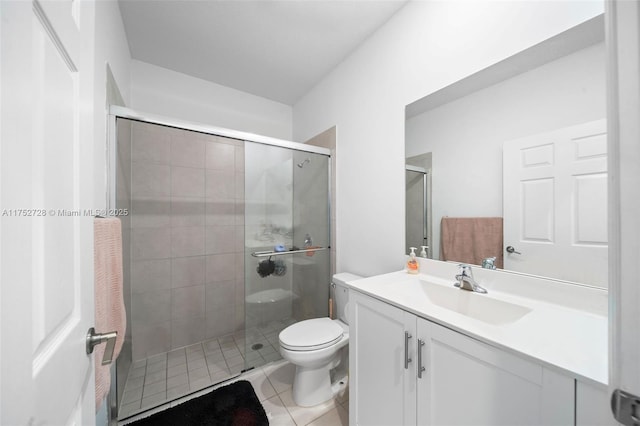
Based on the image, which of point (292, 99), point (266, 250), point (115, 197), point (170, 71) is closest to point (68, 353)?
point (115, 197)

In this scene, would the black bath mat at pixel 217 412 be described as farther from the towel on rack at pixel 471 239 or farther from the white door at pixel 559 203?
the white door at pixel 559 203

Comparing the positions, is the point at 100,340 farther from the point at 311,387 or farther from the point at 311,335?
the point at 311,387

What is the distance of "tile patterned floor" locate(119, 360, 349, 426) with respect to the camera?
4.49 ft

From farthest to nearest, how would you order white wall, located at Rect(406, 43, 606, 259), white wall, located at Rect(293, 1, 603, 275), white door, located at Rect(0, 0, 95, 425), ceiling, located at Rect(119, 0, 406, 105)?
ceiling, located at Rect(119, 0, 406, 105) < white wall, located at Rect(293, 1, 603, 275) < white wall, located at Rect(406, 43, 606, 259) < white door, located at Rect(0, 0, 95, 425)

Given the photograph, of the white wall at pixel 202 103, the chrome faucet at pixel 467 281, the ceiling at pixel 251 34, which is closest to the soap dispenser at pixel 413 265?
the chrome faucet at pixel 467 281

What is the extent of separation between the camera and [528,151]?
1000 mm

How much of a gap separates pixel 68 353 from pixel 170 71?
236cm

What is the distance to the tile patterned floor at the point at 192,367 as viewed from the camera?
5.07 feet

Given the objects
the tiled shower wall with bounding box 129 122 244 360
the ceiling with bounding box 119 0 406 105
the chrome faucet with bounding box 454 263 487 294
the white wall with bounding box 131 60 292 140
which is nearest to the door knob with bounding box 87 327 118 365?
the chrome faucet with bounding box 454 263 487 294

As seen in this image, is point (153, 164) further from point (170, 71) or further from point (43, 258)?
point (43, 258)

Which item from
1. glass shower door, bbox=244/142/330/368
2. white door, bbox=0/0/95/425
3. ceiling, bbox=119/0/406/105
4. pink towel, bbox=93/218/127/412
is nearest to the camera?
white door, bbox=0/0/95/425

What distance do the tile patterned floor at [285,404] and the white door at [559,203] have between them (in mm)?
1298

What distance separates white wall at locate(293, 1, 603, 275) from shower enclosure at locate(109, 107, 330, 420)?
1.16 feet

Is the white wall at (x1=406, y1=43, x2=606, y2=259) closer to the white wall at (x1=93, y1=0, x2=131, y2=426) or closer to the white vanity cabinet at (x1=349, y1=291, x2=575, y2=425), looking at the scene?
the white vanity cabinet at (x1=349, y1=291, x2=575, y2=425)
